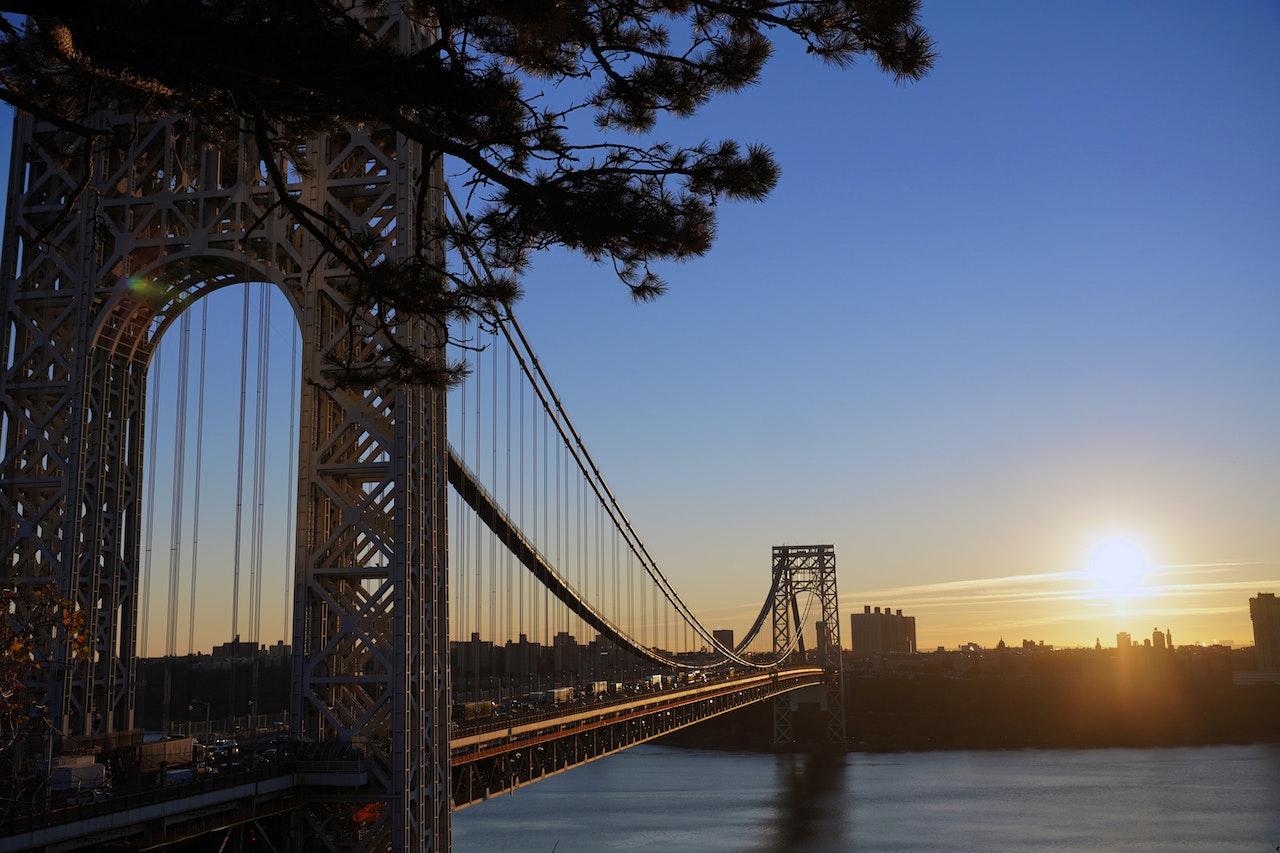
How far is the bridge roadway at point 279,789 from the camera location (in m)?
9.91

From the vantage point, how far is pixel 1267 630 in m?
143

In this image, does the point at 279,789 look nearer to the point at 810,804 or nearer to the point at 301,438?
the point at 301,438

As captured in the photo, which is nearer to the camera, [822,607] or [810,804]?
[810,804]

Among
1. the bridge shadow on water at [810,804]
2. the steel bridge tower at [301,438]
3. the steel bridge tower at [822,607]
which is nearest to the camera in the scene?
the steel bridge tower at [301,438]

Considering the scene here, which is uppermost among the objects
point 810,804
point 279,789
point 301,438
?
point 301,438

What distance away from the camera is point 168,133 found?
51.4 feet

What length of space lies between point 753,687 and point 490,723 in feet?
102

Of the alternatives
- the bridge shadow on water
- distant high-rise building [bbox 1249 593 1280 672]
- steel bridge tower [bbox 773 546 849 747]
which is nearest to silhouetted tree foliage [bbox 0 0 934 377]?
the bridge shadow on water

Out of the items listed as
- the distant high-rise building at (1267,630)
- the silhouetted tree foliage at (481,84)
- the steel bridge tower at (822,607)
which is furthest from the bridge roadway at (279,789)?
the distant high-rise building at (1267,630)

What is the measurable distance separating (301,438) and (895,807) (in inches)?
1515

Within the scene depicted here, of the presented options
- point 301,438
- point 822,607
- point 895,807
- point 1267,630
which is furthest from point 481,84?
point 1267,630

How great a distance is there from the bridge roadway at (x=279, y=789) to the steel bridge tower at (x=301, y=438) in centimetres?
41

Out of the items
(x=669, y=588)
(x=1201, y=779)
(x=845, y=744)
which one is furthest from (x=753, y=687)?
(x=845, y=744)

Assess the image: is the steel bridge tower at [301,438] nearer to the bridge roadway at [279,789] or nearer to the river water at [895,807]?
the bridge roadway at [279,789]
